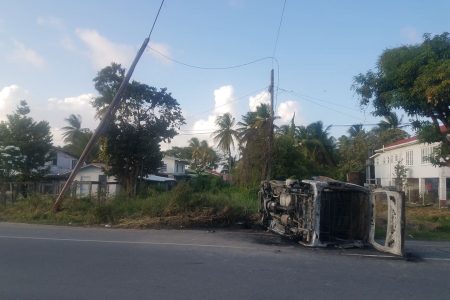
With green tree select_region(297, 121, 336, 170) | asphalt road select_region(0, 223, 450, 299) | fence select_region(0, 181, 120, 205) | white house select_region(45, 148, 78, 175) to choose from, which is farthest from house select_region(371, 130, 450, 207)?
white house select_region(45, 148, 78, 175)

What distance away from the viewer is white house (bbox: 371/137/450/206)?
35.5 m

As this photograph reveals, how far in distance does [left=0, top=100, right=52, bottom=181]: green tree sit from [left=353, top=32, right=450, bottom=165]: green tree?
21.8 metres

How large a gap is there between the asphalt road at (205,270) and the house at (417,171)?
23659 mm

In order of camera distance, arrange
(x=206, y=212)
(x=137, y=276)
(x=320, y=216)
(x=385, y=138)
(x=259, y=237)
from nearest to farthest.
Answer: (x=137, y=276) < (x=320, y=216) < (x=259, y=237) < (x=206, y=212) < (x=385, y=138)

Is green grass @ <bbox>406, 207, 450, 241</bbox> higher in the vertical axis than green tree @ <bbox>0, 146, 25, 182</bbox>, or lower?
lower

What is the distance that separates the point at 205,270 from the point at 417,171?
1366 inches

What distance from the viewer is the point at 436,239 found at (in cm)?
1562

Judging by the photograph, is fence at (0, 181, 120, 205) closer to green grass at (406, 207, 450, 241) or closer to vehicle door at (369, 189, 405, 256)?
Result: green grass at (406, 207, 450, 241)

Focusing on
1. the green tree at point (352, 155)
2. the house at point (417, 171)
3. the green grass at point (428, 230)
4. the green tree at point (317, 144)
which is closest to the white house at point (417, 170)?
the house at point (417, 171)

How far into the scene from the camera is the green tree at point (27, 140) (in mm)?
30959

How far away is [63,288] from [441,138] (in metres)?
19.6

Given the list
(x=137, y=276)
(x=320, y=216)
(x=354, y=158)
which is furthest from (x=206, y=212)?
(x=354, y=158)

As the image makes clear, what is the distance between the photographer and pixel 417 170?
1543 inches

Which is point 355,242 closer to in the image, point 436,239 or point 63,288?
point 436,239
